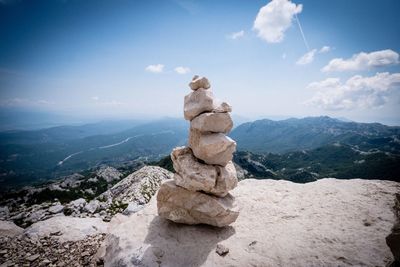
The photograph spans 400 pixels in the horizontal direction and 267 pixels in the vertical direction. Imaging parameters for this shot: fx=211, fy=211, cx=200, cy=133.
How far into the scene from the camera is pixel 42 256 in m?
13.7

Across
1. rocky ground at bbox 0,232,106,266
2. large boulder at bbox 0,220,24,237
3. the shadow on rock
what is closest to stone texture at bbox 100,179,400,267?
the shadow on rock

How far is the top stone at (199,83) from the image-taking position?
589 inches

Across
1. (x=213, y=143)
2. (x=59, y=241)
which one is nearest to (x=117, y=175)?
(x=59, y=241)

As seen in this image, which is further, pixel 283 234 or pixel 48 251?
pixel 48 251

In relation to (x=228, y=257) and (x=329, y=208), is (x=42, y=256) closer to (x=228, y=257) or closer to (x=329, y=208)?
(x=228, y=257)

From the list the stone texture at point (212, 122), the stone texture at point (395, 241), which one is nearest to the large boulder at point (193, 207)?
the stone texture at point (212, 122)

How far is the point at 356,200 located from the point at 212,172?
1040 cm

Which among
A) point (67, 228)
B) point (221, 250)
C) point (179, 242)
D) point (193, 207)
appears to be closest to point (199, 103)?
point (193, 207)

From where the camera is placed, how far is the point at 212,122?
14.5 meters

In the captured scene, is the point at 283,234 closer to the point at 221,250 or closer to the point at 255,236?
the point at 255,236

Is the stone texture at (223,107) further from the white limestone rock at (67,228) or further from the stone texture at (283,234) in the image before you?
the white limestone rock at (67,228)

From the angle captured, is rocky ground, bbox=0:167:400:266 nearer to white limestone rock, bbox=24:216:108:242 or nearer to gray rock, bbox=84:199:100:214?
white limestone rock, bbox=24:216:108:242

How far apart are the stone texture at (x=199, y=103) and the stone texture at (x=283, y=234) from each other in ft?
25.9

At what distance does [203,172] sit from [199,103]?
4.78m
